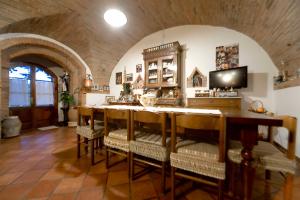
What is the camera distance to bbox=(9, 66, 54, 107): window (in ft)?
15.1

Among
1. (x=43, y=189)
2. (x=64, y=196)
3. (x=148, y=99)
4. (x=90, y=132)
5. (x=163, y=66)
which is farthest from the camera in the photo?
(x=163, y=66)

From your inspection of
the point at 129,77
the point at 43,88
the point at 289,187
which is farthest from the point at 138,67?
the point at 289,187

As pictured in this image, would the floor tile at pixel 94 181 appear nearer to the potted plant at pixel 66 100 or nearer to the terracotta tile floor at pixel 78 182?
the terracotta tile floor at pixel 78 182

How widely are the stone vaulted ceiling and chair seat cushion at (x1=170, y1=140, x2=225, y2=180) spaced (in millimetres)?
2256

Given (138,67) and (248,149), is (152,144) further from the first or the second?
(138,67)

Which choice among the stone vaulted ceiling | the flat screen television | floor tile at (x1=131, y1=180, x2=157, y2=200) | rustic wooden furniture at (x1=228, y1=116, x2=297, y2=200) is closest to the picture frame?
the stone vaulted ceiling

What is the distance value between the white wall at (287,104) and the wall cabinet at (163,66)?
7.05ft

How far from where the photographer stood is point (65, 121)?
5398 millimetres

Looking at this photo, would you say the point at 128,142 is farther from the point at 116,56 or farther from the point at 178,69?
the point at 116,56

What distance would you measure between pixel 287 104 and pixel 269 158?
85.0 inches

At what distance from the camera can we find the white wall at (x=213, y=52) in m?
3.28

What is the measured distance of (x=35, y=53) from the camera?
4.19 meters

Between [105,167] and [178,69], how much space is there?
9.79 feet

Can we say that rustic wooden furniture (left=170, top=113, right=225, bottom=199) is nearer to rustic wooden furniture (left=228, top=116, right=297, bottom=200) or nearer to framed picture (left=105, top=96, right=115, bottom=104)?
rustic wooden furniture (left=228, top=116, right=297, bottom=200)
